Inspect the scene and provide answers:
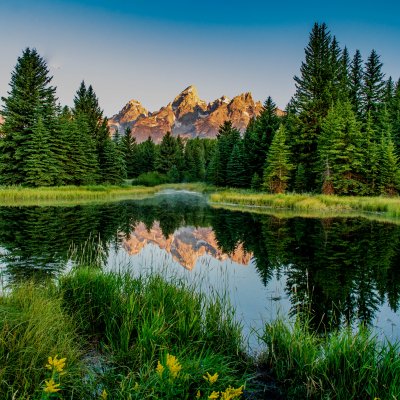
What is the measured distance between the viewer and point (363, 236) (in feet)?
48.9

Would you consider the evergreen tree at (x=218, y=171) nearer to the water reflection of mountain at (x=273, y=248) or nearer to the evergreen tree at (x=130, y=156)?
the evergreen tree at (x=130, y=156)

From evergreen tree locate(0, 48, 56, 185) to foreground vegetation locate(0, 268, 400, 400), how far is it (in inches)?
1482

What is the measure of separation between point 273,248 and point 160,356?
1001 centimetres

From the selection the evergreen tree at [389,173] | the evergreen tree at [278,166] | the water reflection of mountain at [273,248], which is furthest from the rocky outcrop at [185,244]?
the evergreen tree at [389,173]

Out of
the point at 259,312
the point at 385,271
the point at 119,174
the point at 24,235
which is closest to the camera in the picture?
the point at 259,312

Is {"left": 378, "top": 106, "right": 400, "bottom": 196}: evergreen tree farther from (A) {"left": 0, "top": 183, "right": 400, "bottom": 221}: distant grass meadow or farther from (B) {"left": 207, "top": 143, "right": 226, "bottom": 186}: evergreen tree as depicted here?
(B) {"left": 207, "top": 143, "right": 226, "bottom": 186}: evergreen tree

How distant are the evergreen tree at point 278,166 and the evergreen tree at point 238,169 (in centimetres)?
955

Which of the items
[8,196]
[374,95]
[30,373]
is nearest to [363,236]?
[30,373]

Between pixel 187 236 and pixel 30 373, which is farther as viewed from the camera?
pixel 187 236

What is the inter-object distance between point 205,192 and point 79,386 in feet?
172

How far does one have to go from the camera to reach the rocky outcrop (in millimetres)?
11505

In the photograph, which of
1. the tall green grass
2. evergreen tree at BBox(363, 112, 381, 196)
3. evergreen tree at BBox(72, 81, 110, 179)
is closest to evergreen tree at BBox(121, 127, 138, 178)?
evergreen tree at BBox(72, 81, 110, 179)

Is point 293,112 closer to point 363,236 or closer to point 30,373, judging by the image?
point 363,236

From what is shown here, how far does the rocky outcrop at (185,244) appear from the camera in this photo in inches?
453
